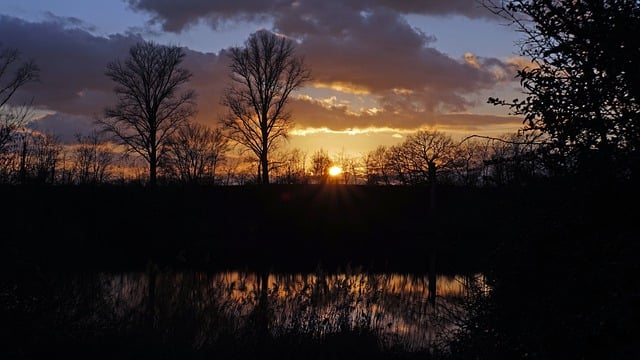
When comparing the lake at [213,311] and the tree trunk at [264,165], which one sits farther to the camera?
the tree trunk at [264,165]

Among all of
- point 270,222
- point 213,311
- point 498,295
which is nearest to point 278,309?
point 213,311

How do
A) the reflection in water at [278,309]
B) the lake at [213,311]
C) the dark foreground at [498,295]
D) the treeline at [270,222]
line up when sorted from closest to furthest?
Answer: the dark foreground at [498,295], the lake at [213,311], the reflection in water at [278,309], the treeline at [270,222]

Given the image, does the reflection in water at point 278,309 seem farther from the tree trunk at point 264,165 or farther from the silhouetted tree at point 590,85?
the tree trunk at point 264,165

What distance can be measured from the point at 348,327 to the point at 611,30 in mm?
8015

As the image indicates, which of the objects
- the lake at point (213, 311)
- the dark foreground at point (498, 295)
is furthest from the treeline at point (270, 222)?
the lake at point (213, 311)

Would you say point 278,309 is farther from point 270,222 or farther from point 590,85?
point 270,222

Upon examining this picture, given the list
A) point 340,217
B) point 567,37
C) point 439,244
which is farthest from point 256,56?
point 567,37

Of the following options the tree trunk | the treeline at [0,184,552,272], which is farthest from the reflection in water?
the tree trunk

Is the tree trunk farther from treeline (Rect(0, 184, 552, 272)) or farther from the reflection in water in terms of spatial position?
the reflection in water

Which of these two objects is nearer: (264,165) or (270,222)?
(270,222)

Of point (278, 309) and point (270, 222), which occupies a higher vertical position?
point (270, 222)

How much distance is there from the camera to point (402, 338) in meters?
12.4

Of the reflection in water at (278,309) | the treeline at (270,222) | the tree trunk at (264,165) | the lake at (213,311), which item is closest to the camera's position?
the lake at (213,311)

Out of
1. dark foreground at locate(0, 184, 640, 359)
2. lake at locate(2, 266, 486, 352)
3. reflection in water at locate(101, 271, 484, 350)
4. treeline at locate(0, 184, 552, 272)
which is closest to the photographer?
dark foreground at locate(0, 184, 640, 359)
